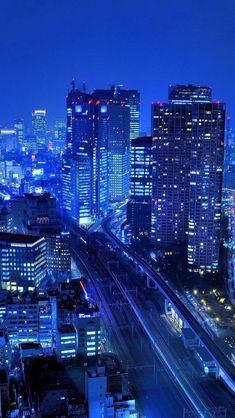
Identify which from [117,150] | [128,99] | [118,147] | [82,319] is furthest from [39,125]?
[82,319]

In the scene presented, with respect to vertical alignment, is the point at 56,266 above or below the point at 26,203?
below

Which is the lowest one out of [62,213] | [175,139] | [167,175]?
[62,213]

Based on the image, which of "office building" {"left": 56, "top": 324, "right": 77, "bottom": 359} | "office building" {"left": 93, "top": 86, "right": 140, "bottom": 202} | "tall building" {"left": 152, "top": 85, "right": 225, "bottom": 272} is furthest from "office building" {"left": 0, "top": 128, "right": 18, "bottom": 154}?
"office building" {"left": 56, "top": 324, "right": 77, "bottom": 359}

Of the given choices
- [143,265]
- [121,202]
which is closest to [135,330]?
[143,265]

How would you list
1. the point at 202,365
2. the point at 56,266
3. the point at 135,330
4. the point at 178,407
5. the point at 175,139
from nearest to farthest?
the point at 178,407 < the point at 202,365 < the point at 135,330 < the point at 56,266 < the point at 175,139

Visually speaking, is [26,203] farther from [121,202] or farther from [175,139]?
[121,202]

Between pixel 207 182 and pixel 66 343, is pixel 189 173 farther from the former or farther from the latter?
pixel 66 343

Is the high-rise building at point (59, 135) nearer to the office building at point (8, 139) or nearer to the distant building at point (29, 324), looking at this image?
the office building at point (8, 139)
